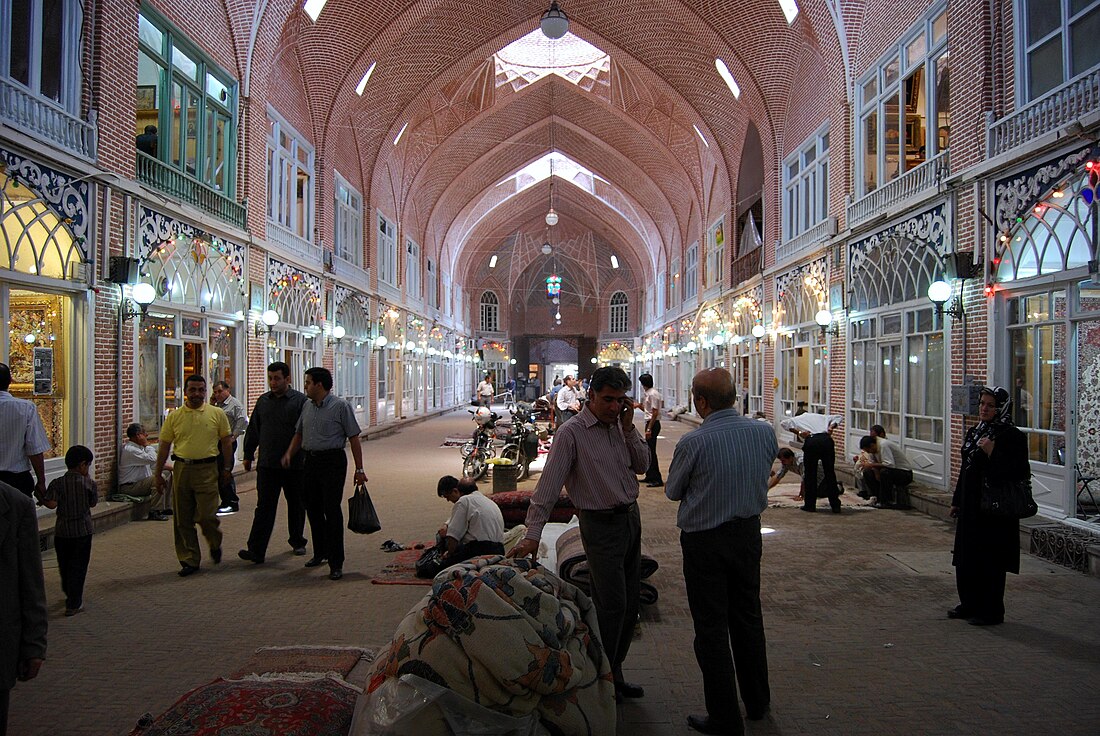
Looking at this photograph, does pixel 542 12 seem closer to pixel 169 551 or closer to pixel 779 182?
pixel 779 182

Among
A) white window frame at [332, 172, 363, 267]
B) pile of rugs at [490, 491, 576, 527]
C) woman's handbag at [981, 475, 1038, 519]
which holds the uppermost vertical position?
white window frame at [332, 172, 363, 267]

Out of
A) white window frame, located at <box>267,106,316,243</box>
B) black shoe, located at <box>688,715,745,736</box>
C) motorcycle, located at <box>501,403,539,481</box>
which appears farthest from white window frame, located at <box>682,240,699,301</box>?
black shoe, located at <box>688,715,745,736</box>

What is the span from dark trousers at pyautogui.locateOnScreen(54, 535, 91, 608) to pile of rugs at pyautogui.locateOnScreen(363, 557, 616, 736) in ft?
10.3

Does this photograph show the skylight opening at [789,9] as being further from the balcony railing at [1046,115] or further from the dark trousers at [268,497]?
the dark trousers at [268,497]

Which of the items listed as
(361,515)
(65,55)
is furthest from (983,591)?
(65,55)

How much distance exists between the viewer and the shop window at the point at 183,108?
9.66 meters

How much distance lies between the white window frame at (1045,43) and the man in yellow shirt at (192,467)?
26.1 ft

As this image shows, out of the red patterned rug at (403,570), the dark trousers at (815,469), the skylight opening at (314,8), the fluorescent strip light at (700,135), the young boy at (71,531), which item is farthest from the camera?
the fluorescent strip light at (700,135)

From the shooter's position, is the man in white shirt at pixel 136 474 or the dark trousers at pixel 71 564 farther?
the man in white shirt at pixel 136 474

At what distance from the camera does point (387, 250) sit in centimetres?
2356

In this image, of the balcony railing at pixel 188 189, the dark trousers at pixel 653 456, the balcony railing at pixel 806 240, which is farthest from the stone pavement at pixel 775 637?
the balcony railing at pixel 806 240

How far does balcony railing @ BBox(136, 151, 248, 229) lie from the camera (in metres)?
9.41

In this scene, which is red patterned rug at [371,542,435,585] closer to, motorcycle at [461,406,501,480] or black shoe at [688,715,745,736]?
black shoe at [688,715,745,736]

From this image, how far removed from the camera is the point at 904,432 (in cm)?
1035
